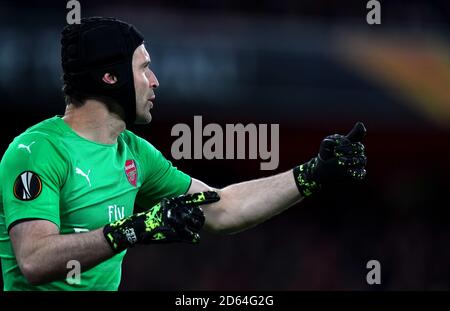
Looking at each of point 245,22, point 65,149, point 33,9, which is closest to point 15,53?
point 33,9

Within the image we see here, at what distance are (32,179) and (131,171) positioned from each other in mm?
656

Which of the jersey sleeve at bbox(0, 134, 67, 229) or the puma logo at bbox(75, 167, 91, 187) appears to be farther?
the puma logo at bbox(75, 167, 91, 187)

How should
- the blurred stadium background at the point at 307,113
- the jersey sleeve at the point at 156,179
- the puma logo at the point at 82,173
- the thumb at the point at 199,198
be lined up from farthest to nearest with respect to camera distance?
the blurred stadium background at the point at 307,113
the jersey sleeve at the point at 156,179
the puma logo at the point at 82,173
the thumb at the point at 199,198

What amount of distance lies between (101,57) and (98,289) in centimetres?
104

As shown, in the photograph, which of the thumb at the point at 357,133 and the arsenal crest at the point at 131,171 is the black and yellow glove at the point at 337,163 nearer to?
the thumb at the point at 357,133

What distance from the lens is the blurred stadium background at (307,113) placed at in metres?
8.88

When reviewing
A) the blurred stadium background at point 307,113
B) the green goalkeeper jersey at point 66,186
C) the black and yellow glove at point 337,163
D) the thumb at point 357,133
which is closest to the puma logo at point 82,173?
the green goalkeeper jersey at point 66,186

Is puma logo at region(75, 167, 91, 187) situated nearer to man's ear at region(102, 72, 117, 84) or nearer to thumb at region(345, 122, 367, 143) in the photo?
man's ear at region(102, 72, 117, 84)

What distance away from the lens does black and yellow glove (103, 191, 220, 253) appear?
137 inches

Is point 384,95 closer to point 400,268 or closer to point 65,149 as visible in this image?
point 400,268

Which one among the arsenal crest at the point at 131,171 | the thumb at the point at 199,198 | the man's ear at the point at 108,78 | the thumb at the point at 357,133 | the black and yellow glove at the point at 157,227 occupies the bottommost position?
the black and yellow glove at the point at 157,227

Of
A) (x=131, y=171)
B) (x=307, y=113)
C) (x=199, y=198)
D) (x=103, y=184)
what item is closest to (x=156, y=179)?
(x=131, y=171)

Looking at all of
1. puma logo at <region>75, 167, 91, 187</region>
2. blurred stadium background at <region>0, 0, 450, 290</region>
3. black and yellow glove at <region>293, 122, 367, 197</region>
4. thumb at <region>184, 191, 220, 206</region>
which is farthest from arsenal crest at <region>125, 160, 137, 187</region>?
blurred stadium background at <region>0, 0, 450, 290</region>

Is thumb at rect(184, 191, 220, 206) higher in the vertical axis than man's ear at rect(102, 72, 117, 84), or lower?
lower
